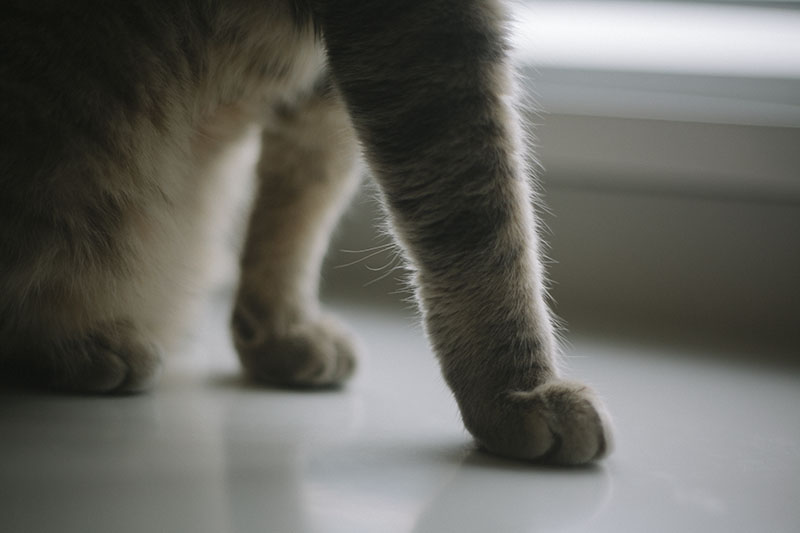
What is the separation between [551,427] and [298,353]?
41 cm

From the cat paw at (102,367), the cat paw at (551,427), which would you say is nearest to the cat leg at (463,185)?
the cat paw at (551,427)

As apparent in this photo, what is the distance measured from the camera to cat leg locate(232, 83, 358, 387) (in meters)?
1.15

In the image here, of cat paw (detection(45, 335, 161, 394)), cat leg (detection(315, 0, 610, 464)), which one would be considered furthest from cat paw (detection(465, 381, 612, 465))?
cat paw (detection(45, 335, 161, 394))

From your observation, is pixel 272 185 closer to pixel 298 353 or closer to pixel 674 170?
pixel 298 353

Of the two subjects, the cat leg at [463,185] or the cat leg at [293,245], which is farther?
the cat leg at [293,245]

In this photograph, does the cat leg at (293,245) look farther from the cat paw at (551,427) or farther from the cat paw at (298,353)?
the cat paw at (551,427)

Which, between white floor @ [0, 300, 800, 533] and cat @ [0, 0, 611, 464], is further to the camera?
cat @ [0, 0, 611, 464]

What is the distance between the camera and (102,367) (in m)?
1.07

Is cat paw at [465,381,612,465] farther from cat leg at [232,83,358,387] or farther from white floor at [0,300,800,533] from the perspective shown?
cat leg at [232,83,358,387]

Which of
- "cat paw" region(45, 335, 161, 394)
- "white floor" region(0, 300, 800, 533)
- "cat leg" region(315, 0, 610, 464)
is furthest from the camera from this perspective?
"cat paw" region(45, 335, 161, 394)

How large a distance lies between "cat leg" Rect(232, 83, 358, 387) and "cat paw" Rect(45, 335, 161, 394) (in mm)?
149

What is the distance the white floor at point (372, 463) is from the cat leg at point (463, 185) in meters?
0.07

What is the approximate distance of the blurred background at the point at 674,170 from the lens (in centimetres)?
142

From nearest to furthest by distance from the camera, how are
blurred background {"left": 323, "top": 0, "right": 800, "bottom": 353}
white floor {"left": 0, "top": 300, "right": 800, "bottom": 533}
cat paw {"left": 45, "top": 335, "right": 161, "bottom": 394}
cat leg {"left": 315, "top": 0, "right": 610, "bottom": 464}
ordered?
white floor {"left": 0, "top": 300, "right": 800, "bottom": 533} < cat leg {"left": 315, "top": 0, "right": 610, "bottom": 464} < cat paw {"left": 45, "top": 335, "right": 161, "bottom": 394} < blurred background {"left": 323, "top": 0, "right": 800, "bottom": 353}
